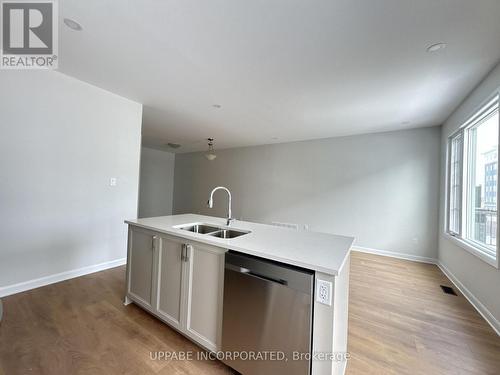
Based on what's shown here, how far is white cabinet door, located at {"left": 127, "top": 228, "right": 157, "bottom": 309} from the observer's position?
6.17 ft

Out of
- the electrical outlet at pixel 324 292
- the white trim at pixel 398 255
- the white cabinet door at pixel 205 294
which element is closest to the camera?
the electrical outlet at pixel 324 292

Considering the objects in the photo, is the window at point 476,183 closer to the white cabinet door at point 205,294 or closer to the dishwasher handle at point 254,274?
the dishwasher handle at point 254,274

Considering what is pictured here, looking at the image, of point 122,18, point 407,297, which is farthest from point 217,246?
point 407,297

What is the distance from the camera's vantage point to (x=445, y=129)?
3.56 metres

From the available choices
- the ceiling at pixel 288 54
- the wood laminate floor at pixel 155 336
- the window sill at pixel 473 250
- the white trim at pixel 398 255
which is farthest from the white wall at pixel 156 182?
the window sill at pixel 473 250

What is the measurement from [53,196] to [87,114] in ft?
3.75

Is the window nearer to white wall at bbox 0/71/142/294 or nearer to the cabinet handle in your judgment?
the cabinet handle

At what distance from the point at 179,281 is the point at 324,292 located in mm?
1162

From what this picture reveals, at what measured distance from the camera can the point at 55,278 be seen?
2.54 metres

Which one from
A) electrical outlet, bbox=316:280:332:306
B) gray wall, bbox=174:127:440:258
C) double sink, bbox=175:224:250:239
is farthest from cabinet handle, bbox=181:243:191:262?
gray wall, bbox=174:127:440:258

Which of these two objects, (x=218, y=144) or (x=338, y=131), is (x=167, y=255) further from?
(x=218, y=144)

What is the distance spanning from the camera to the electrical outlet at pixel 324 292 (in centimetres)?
103

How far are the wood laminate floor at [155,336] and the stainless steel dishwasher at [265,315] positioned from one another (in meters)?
0.33

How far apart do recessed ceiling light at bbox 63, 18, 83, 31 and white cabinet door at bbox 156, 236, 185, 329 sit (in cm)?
194
